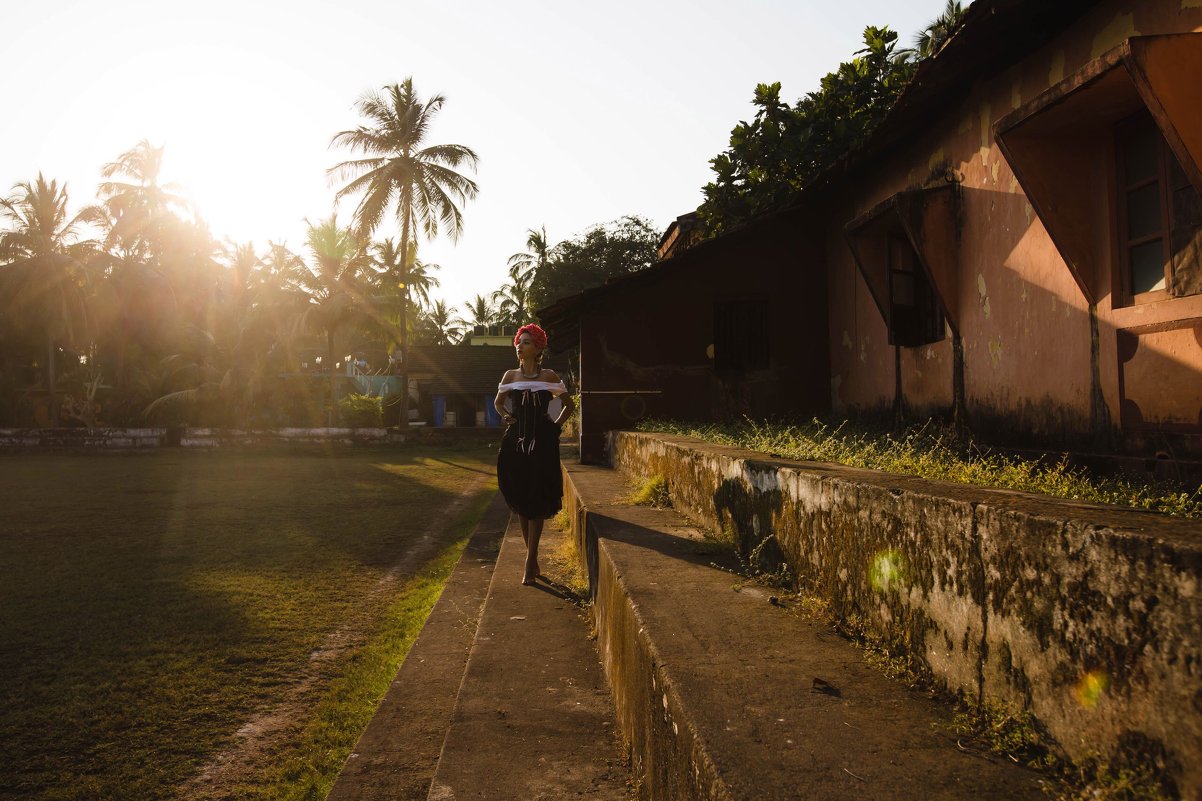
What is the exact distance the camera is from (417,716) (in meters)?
3.15

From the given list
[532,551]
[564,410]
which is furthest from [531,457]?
[532,551]

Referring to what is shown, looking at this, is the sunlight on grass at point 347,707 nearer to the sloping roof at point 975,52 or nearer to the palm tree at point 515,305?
the sloping roof at point 975,52

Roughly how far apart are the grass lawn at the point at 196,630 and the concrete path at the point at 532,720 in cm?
55

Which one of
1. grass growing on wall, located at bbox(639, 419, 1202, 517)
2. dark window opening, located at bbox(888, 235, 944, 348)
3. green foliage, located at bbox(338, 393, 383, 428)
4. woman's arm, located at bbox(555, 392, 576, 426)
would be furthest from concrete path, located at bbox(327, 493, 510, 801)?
green foliage, located at bbox(338, 393, 383, 428)

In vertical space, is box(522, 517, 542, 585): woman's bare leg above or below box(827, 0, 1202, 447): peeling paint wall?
below

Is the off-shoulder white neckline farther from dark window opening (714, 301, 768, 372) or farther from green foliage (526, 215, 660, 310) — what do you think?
green foliage (526, 215, 660, 310)

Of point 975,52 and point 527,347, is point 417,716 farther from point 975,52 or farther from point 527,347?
point 975,52

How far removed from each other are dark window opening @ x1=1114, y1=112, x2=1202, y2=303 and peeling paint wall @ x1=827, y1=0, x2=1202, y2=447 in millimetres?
70

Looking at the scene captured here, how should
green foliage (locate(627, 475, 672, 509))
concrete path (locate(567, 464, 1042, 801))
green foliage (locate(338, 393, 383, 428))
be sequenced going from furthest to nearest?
green foliage (locate(338, 393, 383, 428))
green foliage (locate(627, 475, 672, 509))
concrete path (locate(567, 464, 1042, 801))

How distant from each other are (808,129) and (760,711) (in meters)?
11.5

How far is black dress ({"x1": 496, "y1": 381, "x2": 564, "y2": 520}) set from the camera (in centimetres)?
498

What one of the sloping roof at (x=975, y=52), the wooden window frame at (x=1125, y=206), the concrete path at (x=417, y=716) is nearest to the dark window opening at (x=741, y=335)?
the sloping roof at (x=975, y=52)

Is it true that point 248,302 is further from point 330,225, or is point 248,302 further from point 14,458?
point 14,458

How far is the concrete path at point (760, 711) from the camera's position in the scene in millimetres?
1466
